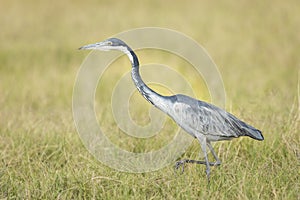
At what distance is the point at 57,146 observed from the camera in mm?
4648

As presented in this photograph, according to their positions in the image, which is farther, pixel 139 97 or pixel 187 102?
pixel 139 97

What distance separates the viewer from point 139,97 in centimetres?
733

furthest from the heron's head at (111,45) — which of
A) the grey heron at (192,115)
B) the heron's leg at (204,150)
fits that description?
the heron's leg at (204,150)

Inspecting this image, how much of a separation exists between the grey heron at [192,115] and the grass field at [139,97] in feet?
0.79

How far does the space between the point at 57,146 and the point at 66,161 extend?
7.9 inches

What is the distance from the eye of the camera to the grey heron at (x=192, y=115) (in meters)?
3.92

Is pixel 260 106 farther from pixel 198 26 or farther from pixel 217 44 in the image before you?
pixel 198 26

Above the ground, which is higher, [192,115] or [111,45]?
[111,45]

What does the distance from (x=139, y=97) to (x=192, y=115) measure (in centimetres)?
341

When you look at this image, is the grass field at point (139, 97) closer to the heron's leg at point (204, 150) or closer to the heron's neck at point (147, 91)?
the heron's leg at point (204, 150)

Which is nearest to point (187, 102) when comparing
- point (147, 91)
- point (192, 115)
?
point (192, 115)

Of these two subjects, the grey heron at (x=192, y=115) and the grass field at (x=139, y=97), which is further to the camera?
the grey heron at (x=192, y=115)

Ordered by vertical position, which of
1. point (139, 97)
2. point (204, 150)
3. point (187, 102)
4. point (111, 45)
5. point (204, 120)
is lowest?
point (139, 97)

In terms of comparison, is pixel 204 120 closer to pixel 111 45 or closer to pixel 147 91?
pixel 147 91
